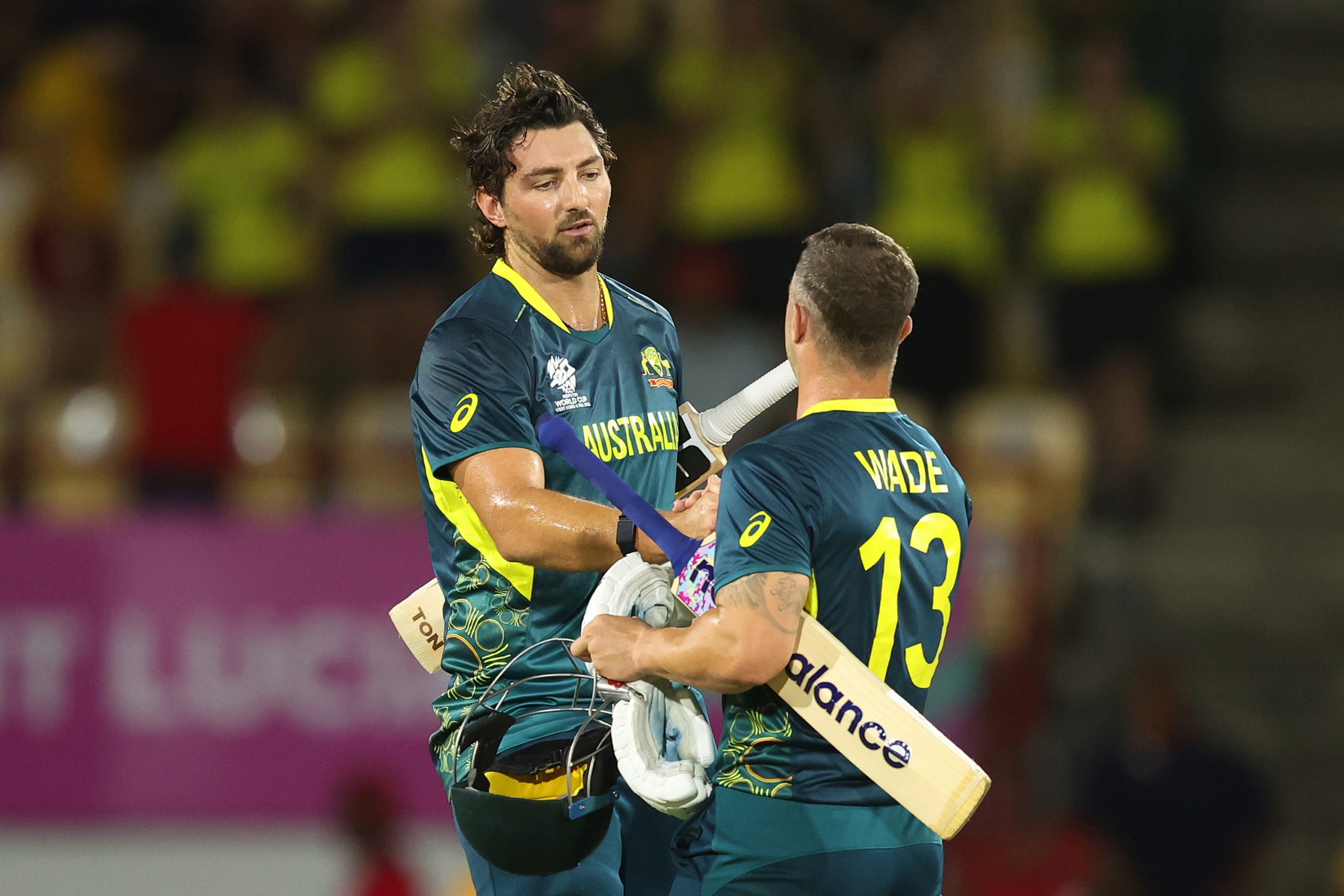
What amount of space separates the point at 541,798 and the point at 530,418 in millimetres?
852

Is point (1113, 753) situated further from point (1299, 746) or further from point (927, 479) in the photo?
point (927, 479)

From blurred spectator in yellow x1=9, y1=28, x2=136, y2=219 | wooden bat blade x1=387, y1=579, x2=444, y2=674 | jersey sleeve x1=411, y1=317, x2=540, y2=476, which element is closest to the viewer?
jersey sleeve x1=411, y1=317, x2=540, y2=476

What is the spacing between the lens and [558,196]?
173 inches

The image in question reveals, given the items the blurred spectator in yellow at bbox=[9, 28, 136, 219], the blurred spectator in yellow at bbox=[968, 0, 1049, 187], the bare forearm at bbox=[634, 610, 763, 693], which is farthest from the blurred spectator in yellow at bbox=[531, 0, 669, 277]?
the bare forearm at bbox=[634, 610, 763, 693]

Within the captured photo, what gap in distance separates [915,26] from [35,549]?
6181 mm

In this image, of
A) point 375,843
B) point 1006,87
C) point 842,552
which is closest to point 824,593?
point 842,552

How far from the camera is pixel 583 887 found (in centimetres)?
423

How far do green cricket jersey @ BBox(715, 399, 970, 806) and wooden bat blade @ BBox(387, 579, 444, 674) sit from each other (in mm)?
1004

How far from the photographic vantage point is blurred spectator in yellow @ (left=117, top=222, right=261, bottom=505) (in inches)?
395

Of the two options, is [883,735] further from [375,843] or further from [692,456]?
[375,843]

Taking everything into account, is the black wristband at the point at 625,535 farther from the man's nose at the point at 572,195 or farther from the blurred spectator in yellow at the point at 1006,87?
the blurred spectator in yellow at the point at 1006,87

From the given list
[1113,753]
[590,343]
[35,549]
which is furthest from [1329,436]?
[590,343]

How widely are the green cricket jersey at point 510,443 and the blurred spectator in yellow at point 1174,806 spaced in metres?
5.40

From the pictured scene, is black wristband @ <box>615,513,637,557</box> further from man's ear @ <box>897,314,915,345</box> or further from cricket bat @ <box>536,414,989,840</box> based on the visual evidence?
man's ear @ <box>897,314,915,345</box>
